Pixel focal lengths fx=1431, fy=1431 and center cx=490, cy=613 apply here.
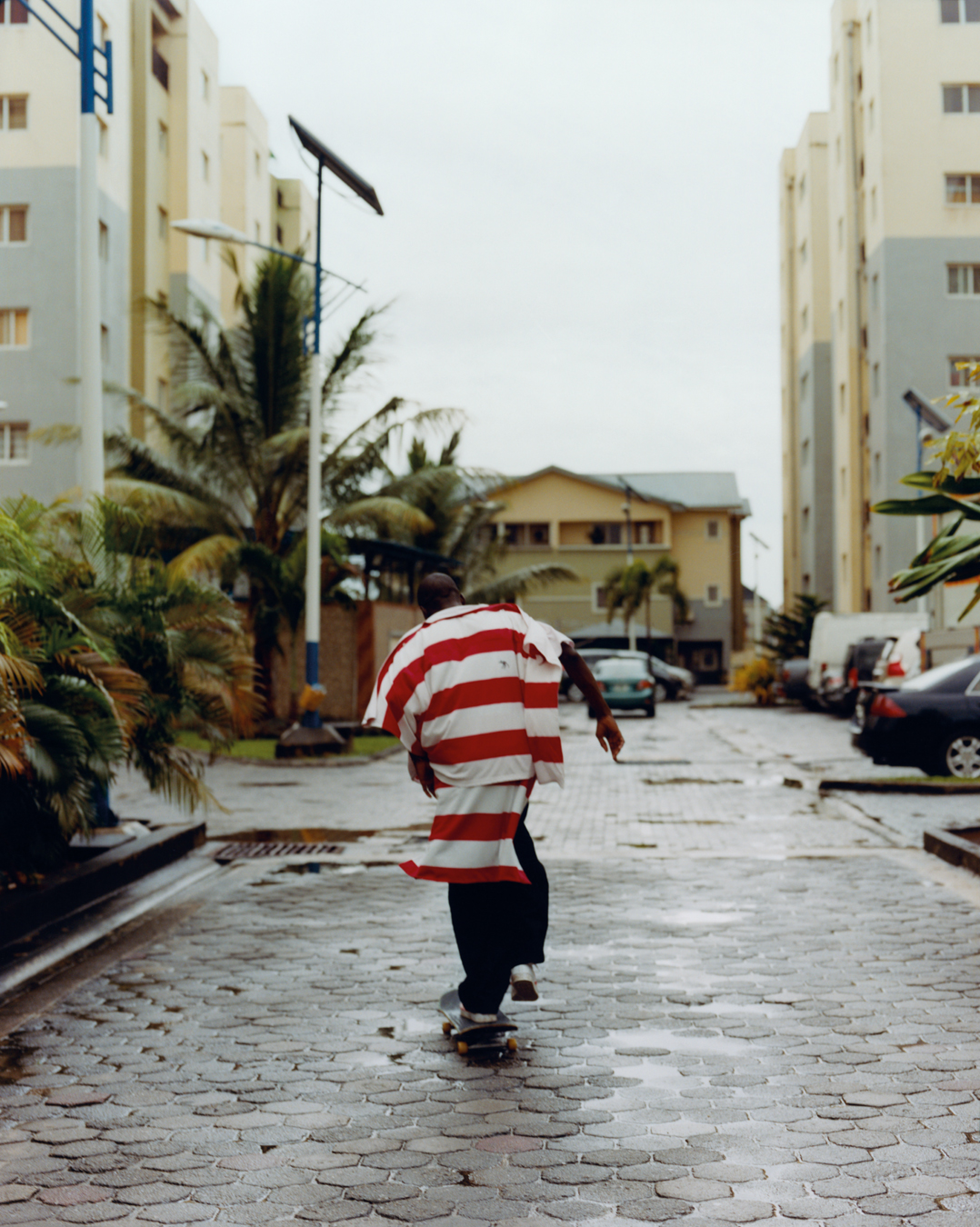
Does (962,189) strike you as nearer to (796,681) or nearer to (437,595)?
(796,681)

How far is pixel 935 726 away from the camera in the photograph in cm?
1510

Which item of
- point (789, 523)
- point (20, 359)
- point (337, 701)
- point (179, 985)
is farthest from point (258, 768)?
point (789, 523)

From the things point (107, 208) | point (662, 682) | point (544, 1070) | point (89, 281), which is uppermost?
point (107, 208)

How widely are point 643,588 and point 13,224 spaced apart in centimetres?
3260

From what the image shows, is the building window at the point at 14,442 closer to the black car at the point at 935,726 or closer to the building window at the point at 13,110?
the building window at the point at 13,110

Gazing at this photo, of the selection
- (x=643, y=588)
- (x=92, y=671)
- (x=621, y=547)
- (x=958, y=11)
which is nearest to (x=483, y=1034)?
(x=92, y=671)

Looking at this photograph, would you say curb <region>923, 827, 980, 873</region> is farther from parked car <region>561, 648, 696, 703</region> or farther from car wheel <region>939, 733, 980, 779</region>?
parked car <region>561, 648, 696, 703</region>

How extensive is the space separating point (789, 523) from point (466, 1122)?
59.6 m

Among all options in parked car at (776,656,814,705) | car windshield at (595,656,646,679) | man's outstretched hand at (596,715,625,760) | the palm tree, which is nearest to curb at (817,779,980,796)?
man's outstretched hand at (596,715,625,760)

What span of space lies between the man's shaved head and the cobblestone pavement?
5.24 ft

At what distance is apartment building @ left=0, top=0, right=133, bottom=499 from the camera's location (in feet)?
108

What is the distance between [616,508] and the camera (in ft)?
221

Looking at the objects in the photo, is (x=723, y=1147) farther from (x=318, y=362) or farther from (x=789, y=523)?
(x=789, y=523)

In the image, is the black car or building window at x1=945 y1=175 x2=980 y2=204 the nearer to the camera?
the black car
